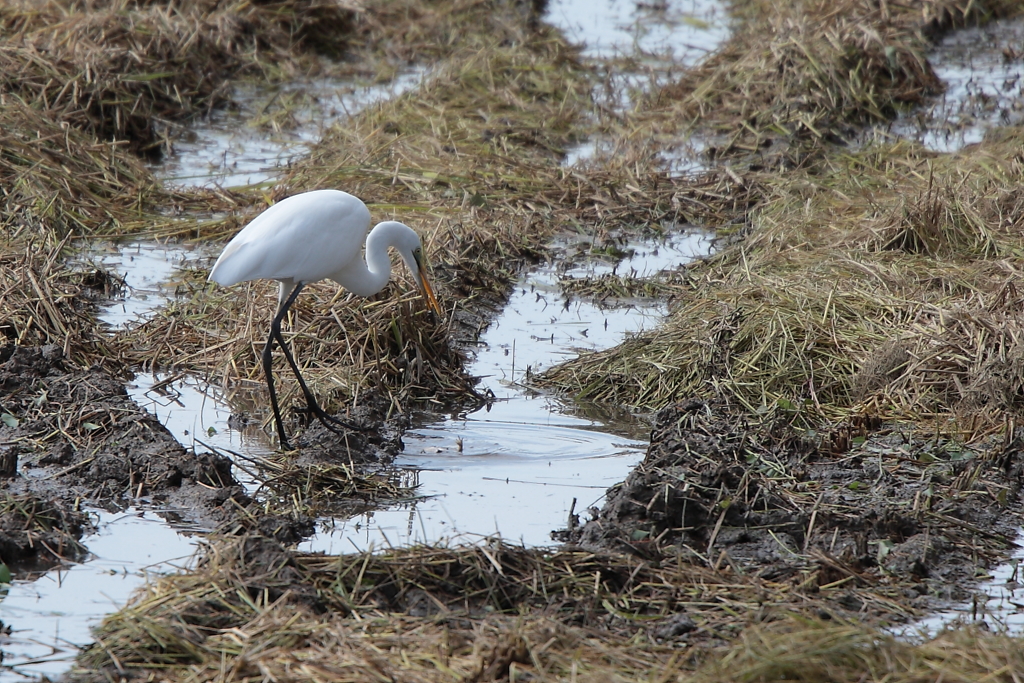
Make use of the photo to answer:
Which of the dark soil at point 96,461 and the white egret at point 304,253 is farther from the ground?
the white egret at point 304,253

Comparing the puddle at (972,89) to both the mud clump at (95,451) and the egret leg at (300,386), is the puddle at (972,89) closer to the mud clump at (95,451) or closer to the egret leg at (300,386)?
the egret leg at (300,386)

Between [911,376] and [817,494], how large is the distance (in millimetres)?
1274

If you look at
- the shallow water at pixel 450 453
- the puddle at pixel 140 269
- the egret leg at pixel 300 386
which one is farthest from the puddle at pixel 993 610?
the puddle at pixel 140 269

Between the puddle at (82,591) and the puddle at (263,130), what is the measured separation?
180 inches

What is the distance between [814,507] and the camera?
4.55 metres

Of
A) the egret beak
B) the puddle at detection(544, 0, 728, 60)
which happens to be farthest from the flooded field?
the puddle at detection(544, 0, 728, 60)

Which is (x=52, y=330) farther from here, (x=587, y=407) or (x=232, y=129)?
(x=232, y=129)

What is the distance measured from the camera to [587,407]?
609 centimetres

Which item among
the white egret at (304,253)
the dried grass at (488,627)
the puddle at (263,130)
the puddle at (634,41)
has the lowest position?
the dried grass at (488,627)

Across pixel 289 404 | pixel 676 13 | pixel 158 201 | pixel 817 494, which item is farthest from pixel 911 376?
pixel 676 13

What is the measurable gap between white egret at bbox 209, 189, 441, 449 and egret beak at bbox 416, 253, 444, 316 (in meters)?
0.21

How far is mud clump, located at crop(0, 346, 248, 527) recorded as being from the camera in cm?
473

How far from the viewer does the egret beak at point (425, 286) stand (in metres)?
6.10

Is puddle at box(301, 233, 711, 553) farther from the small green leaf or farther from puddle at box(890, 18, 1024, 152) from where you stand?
puddle at box(890, 18, 1024, 152)
